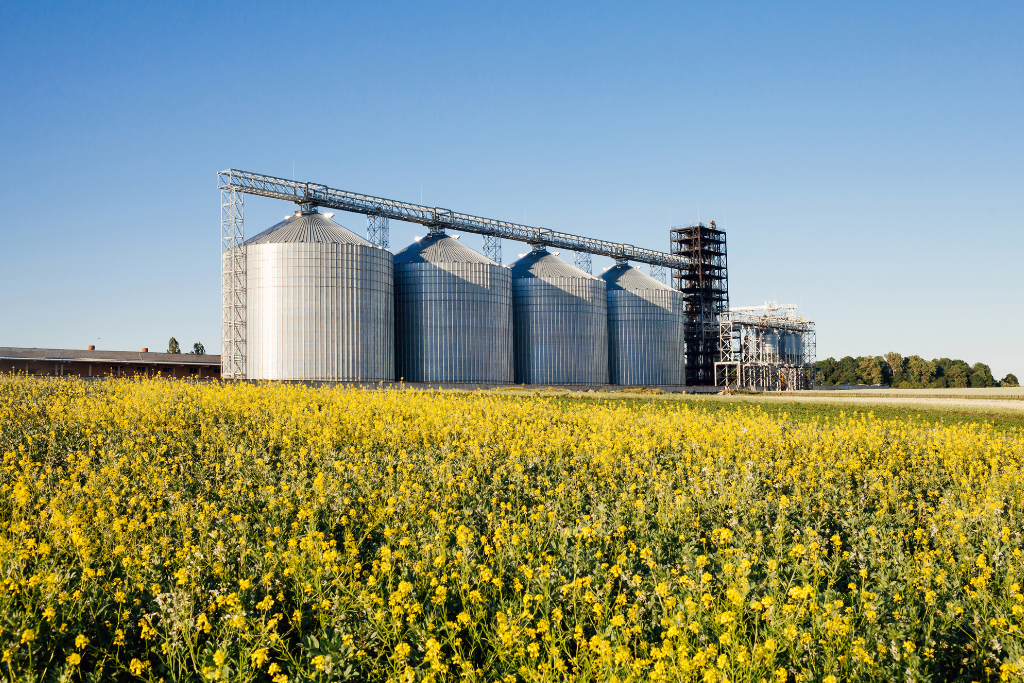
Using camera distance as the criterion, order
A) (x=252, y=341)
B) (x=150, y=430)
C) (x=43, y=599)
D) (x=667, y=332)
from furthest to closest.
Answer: (x=667, y=332)
(x=252, y=341)
(x=150, y=430)
(x=43, y=599)

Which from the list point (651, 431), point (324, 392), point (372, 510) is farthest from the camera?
point (324, 392)

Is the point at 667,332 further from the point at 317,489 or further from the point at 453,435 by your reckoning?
the point at 317,489

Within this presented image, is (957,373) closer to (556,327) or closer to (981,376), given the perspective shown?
(981,376)

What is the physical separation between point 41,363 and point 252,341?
2733 cm

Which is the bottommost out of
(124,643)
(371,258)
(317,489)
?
(124,643)

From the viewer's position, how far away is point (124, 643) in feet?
19.3

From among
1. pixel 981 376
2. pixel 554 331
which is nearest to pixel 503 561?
pixel 554 331

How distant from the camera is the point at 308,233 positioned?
5675 cm

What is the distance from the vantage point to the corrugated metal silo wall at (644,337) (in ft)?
252

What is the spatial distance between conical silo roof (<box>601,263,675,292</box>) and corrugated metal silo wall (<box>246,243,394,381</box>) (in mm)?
34372

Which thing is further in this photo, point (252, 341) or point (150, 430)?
point (252, 341)

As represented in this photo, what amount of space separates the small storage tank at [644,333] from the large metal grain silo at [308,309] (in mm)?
31039

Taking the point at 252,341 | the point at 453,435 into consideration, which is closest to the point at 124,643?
the point at 453,435

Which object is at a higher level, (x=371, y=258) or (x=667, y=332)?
(x=371, y=258)
